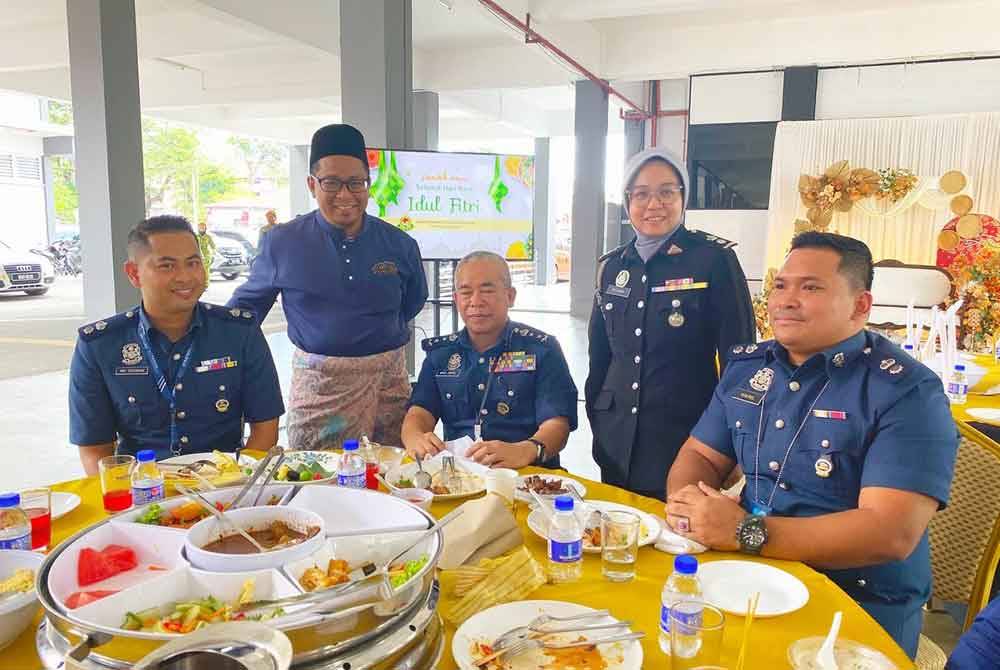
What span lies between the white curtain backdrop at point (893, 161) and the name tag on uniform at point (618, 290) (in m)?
6.77

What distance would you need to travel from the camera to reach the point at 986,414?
2.94 meters

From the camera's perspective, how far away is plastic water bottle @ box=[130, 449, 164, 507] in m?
1.71

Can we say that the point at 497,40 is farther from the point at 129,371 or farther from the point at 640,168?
the point at 129,371

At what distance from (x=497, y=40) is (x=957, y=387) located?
303 inches

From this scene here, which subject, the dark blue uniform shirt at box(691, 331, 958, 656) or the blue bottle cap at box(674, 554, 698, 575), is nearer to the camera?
the blue bottle cap at box(674, 554, 698, 575)

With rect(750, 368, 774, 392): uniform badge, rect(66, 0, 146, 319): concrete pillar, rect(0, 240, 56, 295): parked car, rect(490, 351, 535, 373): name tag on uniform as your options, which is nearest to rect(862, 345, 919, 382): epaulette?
rect(750, 368, 774, 392): uniform badge

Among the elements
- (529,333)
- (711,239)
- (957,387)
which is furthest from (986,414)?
(529,333)

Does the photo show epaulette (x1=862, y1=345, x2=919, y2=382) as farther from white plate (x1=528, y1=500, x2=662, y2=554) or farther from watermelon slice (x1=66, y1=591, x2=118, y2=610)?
watermelon slice (x1=66, y1=591, x2=118, y2=610)

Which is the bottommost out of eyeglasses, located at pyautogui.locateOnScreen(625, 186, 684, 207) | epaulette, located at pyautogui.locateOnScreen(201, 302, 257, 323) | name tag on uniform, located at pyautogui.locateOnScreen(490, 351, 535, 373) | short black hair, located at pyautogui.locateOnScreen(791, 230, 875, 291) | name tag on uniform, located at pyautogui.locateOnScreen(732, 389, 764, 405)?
name tag on uniform, located at pyautogui.locateOnScreen(490, 351, 535, 373)

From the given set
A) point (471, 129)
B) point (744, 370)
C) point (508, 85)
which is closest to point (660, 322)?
point (744, 370)

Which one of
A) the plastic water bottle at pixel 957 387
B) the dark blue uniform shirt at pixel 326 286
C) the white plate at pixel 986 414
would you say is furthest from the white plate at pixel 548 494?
the plastic water bottle at pixel 957 387

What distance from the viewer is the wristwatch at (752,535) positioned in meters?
1.57

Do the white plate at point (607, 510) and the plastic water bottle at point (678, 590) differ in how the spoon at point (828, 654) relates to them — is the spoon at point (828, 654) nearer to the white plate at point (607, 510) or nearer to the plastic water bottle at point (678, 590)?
the plastic water bottle at point (678, 590)

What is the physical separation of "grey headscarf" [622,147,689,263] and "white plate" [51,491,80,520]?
1991mm
